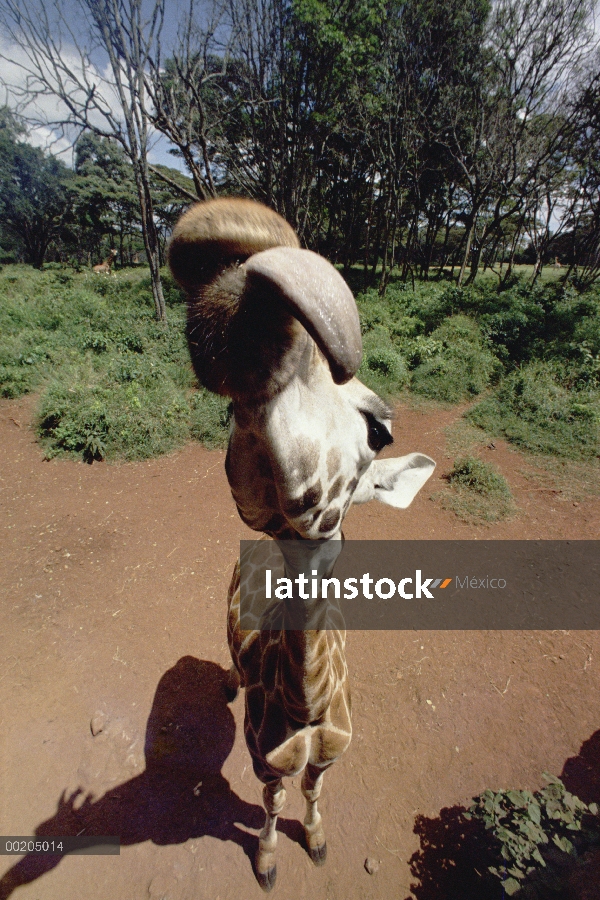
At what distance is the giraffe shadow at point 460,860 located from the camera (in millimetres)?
2252

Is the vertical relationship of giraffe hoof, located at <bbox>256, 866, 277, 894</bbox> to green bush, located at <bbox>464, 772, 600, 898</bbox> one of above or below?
below

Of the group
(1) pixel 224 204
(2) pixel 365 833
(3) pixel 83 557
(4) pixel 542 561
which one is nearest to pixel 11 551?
(3) pixel 83 557

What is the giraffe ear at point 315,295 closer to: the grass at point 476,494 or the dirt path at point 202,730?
the dirt path at point 202,730

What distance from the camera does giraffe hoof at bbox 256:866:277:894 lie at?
8.39 ft

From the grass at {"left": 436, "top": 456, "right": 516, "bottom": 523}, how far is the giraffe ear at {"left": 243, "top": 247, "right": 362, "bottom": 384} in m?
5.59

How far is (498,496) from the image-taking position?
606 centimetres

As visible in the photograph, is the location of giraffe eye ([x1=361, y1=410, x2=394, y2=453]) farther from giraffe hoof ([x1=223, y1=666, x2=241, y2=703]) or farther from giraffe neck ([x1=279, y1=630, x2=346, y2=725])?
giraffe hoof ([x1=223, y1=666, x2=241, y2=703])

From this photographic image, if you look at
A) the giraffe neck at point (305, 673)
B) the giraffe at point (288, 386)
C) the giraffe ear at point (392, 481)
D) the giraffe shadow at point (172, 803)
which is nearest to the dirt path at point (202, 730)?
the giraffe shadow at point (172, 803)

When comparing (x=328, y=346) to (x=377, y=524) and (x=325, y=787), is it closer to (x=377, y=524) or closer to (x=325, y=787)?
(x=325, y=787)

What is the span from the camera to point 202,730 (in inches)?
132

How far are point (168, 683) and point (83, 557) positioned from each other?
2.13m

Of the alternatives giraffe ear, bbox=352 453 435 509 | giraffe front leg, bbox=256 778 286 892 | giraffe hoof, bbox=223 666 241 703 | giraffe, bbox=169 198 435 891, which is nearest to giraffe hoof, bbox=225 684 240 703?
giraffe hoof, bbox=223 666 241 703

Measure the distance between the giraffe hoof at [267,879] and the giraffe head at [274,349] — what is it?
2915mm

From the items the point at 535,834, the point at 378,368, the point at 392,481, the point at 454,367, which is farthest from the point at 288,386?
the point at 454,367
